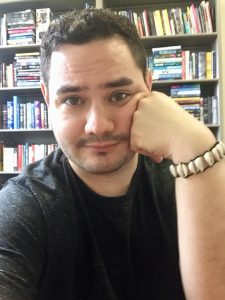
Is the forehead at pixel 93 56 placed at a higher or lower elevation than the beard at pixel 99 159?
higher

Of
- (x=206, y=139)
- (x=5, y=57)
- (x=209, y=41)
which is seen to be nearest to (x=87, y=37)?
(x=206, y=139)

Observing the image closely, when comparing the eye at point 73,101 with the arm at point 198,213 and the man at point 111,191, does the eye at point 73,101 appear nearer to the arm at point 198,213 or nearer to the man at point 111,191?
the man at point 111,191

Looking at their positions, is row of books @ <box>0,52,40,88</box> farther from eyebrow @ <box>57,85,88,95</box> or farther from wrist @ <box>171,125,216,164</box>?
wrist @ <box>171,125,216,164</box>

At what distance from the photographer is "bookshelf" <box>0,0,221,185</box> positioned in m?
2.70

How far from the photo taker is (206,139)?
0.80 metres

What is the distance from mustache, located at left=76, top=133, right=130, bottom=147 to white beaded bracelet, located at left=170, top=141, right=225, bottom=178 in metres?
0.18

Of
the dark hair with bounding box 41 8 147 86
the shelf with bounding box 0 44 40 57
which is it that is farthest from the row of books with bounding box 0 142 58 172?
the dark hair with bounding box 41 8 147 86

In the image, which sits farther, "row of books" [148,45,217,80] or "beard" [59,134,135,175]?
"row of books" [148,45,217,80]

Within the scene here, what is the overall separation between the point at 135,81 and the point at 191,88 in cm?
196

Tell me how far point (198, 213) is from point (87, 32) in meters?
0.52

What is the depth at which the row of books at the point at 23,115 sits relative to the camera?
294 cm

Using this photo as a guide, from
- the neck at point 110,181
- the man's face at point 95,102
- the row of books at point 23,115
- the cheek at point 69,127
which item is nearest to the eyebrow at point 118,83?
the man's face at point 95,102

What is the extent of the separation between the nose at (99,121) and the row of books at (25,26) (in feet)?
7.34

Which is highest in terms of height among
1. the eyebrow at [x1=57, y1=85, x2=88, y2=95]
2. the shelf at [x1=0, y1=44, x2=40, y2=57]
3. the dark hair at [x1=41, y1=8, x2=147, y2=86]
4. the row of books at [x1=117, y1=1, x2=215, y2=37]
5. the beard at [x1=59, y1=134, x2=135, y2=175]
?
the row of books at [x1=117, y1=1, x2=215, y2=37]
